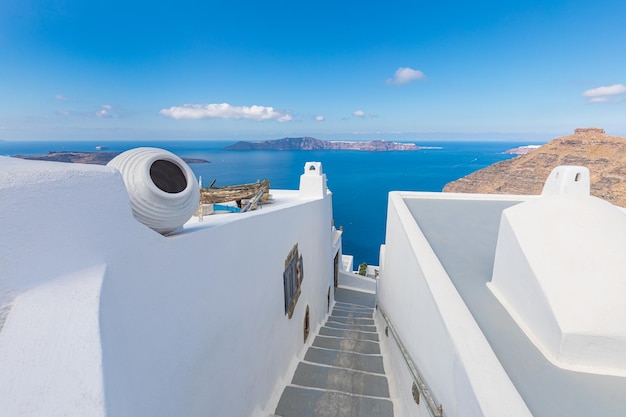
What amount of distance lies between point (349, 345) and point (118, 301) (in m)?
6.21

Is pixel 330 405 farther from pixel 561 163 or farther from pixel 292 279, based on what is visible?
pixel 561 163

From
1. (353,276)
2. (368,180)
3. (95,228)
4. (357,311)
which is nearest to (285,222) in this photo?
(95,228)

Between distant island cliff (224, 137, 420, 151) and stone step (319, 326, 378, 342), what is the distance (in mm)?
142287

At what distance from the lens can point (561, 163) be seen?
1700 inches

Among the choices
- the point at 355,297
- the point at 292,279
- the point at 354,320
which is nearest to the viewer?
the point at 292,279

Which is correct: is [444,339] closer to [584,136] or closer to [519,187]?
[519,187]

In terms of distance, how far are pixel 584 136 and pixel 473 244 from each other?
62.3m

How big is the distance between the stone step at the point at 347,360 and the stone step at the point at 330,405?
116cm

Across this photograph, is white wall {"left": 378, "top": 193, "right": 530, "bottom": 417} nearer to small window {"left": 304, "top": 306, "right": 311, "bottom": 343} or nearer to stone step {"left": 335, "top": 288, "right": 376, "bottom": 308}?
small window {"left": 304, "top": 306, "right": 311, "bottom": 343}

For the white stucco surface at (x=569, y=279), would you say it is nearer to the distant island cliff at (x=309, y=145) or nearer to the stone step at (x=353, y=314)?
the stone step at (x=353, y=314)

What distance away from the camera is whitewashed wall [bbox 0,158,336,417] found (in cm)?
116

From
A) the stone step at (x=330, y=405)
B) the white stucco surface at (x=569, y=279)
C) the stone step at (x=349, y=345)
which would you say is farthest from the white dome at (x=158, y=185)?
the stone step at (x=349, y=345)

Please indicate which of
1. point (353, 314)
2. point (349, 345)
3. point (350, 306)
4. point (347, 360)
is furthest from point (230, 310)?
point (350, 306)

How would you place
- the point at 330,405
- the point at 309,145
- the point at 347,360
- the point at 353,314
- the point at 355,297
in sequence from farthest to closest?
the point at 309,145 → the point at 355,297 → the point at 353,314 → the point at 347,360 → the point at 330,405
